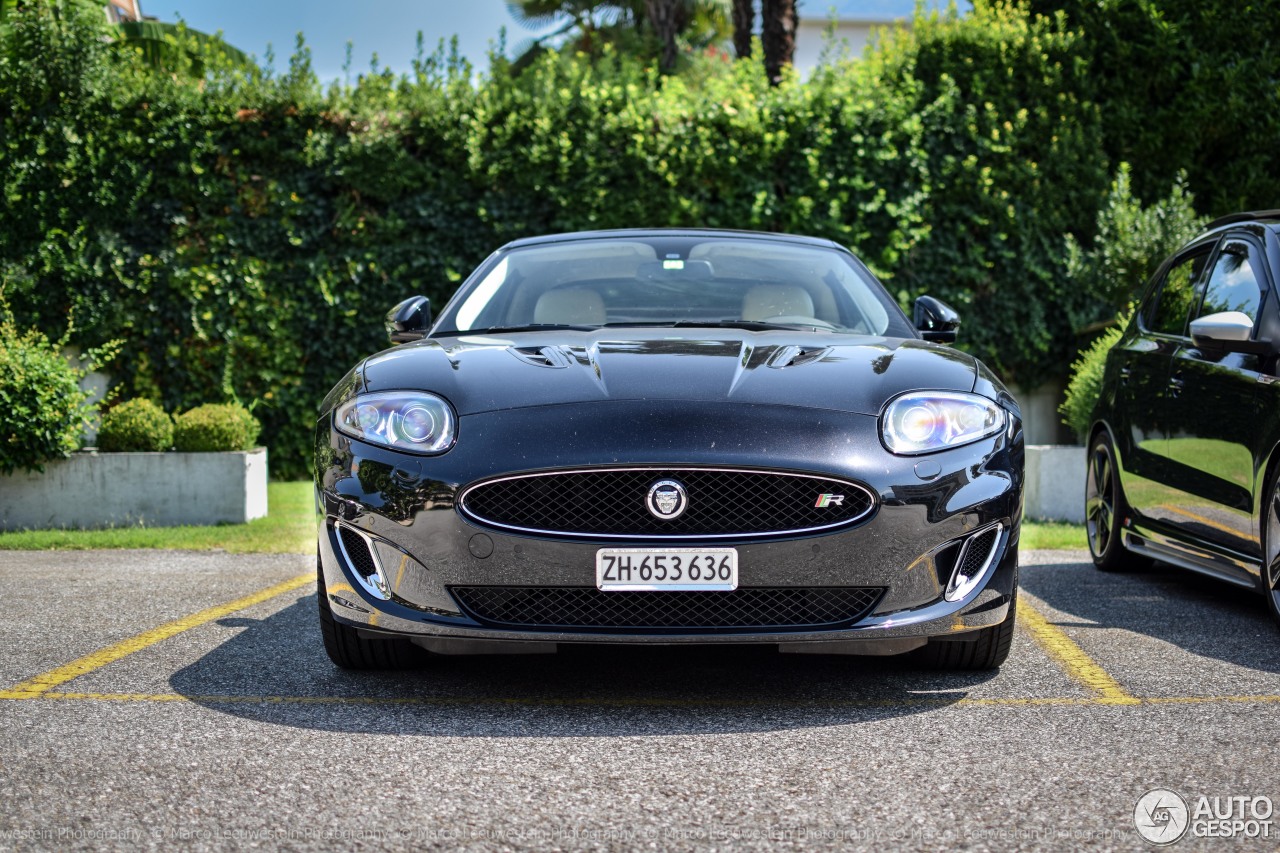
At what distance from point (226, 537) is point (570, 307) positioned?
3843 mm

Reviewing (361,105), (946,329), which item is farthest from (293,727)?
(361,105)

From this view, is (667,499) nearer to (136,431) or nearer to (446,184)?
(136,431)

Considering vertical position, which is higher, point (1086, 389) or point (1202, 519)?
point (1086, 389)

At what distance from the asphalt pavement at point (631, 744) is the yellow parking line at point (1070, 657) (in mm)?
16

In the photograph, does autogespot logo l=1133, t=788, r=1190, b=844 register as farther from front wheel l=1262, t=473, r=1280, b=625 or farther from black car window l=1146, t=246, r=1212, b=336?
black car window l=1146, t=246, r=1212, b=336

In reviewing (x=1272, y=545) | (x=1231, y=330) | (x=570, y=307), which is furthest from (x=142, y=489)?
(x=1272, y=545)

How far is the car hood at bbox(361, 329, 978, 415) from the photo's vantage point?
4.01 meters

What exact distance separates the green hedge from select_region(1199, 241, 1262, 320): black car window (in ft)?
18.4

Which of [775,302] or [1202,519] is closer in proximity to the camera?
[775,302]

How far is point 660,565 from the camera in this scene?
3777 millimetres

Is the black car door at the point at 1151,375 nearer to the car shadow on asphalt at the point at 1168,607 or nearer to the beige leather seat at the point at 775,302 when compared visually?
the car shadow on asphalt at the point at 1168,607

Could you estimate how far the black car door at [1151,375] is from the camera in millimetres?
6117

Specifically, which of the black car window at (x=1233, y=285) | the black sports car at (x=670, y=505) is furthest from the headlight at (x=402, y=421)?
the black car window at (x=1233, y=285)

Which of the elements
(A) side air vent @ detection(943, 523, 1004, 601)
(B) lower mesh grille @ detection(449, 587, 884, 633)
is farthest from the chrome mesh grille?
(A) side air vent @ detection(943, 523, 1004, 601)
